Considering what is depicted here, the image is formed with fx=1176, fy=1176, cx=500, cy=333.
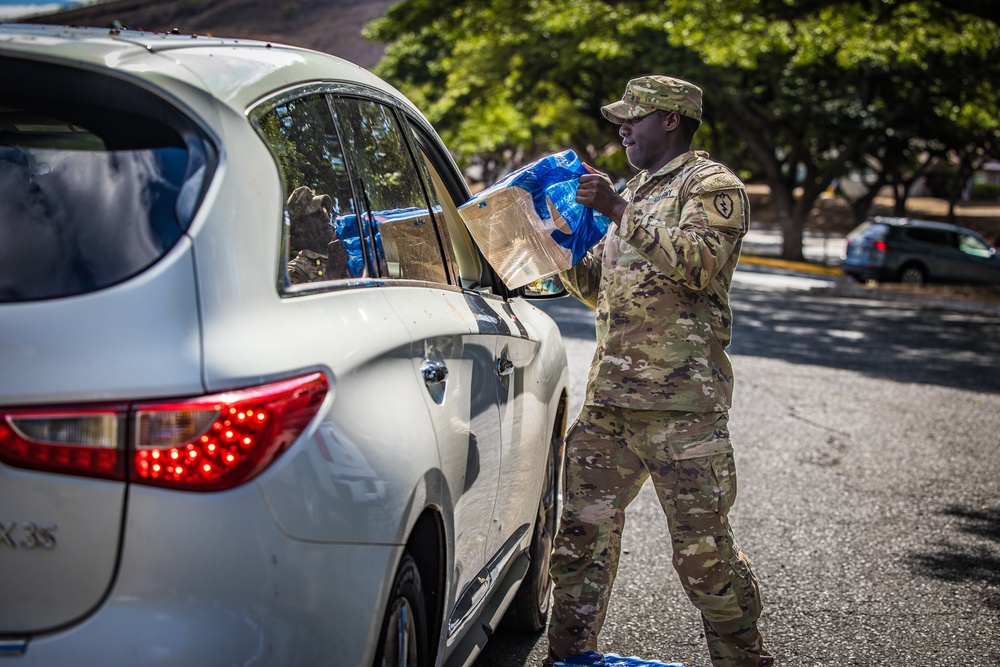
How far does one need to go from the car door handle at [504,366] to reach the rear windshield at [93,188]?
1.29 meters

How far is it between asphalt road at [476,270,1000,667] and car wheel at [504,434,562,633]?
0.08 m

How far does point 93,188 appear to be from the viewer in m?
2.03

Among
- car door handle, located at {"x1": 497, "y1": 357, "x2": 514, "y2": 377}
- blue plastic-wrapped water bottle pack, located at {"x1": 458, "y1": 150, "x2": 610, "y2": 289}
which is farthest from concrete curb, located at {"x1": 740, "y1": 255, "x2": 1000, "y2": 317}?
car door handle, located at {"x1": 497, "y1": 357, "x2": 514, "y2": 377}

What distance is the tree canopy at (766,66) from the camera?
21391 millimetres

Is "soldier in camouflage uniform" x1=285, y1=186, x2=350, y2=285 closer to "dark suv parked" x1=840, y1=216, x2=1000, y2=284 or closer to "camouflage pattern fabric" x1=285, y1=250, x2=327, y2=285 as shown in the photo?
"camouflage pattern fabric" x1=285, y1=250, x2=327, y2=285

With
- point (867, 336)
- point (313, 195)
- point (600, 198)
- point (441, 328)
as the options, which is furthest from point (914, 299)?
point (313, 195)

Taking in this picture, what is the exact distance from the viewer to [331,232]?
2.54 m

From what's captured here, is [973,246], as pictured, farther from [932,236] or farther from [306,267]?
[306,267]

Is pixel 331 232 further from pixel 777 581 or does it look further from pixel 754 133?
pixel 754 133

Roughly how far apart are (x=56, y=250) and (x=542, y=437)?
6.78ft

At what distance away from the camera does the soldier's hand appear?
3.25 metres

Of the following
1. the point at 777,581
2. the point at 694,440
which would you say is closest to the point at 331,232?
the point at 694,440

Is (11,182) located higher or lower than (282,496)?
higher

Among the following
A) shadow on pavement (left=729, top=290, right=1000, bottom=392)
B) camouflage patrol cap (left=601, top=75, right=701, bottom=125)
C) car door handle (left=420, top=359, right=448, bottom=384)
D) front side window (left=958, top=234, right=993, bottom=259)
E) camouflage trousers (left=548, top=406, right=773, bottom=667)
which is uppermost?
camouflage patrol cap (left=601, top=75, right=701, bottom=125)
